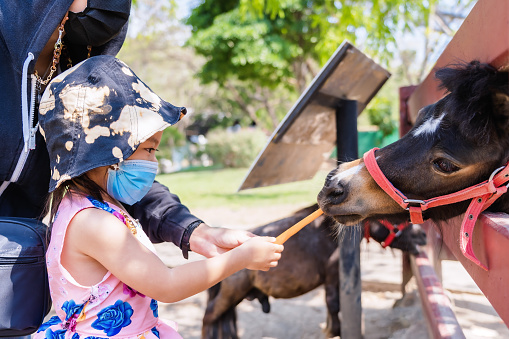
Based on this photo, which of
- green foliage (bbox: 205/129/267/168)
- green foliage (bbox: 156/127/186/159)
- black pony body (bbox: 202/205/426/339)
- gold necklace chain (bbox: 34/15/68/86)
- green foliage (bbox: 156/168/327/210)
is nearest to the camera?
gold necklace chain (bbox: 34/15/68/86)

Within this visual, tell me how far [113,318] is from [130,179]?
46cm

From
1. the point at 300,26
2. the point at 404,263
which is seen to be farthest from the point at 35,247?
the point at 300,26

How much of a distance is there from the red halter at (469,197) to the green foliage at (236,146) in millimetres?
19857

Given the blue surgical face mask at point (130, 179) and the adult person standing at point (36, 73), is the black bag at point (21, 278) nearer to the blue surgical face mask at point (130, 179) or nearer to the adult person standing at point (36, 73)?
the adult person standing at point (36, 73)

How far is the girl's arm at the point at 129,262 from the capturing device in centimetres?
142

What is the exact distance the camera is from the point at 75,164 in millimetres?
1408

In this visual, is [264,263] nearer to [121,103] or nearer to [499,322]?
[121,103]

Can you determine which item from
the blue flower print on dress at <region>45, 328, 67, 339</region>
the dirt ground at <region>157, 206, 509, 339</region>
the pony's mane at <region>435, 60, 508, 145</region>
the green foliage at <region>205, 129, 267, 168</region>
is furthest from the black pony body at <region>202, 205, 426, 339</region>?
the green foliage at <region>205, 129, 267, 168</region>

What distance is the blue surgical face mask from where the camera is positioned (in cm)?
154

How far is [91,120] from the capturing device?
4.67ft

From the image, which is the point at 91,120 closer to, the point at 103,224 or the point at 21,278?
the point at 103,224

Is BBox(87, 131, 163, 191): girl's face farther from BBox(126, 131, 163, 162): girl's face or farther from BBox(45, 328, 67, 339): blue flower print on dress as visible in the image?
BBox(45, 328, 67, 339): blue flower print on dress

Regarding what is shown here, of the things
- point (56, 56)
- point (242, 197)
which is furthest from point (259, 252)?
point (242, 197)

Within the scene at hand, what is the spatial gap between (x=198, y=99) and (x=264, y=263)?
116ft
